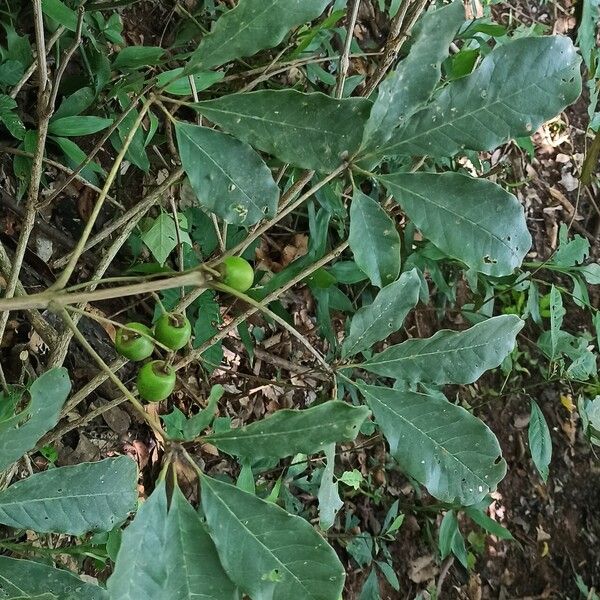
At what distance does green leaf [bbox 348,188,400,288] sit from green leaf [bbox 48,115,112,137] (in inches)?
30.8

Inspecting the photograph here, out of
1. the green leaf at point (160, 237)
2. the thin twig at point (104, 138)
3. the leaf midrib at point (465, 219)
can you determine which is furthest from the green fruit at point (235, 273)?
the green leaf at point (160, 237)

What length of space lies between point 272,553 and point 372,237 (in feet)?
1.43

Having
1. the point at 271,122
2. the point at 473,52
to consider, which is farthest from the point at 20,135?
the point at 473,52

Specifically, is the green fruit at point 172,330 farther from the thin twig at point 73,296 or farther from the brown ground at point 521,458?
the brown ground at point 521,458

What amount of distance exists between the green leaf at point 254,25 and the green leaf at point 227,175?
0.11m

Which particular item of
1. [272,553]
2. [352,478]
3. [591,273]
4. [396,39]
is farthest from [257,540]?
[591,273]

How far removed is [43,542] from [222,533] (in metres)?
0.95

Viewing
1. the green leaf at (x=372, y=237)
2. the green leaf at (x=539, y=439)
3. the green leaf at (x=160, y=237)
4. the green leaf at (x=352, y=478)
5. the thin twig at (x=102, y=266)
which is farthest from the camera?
the green leaf at (x=352, y=478)

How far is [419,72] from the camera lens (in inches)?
30.6

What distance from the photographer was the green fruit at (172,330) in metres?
0.82

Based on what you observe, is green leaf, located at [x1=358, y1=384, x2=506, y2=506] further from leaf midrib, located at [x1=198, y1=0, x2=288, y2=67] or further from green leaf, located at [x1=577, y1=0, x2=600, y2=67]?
green leaf, located at [x1=577, y1=0, x2=600, y2=67]

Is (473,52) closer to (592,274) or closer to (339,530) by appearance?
(592,274)

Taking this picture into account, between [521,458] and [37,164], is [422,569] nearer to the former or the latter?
[521,458]

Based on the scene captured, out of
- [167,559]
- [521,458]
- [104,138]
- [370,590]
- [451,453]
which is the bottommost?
[521,458]
